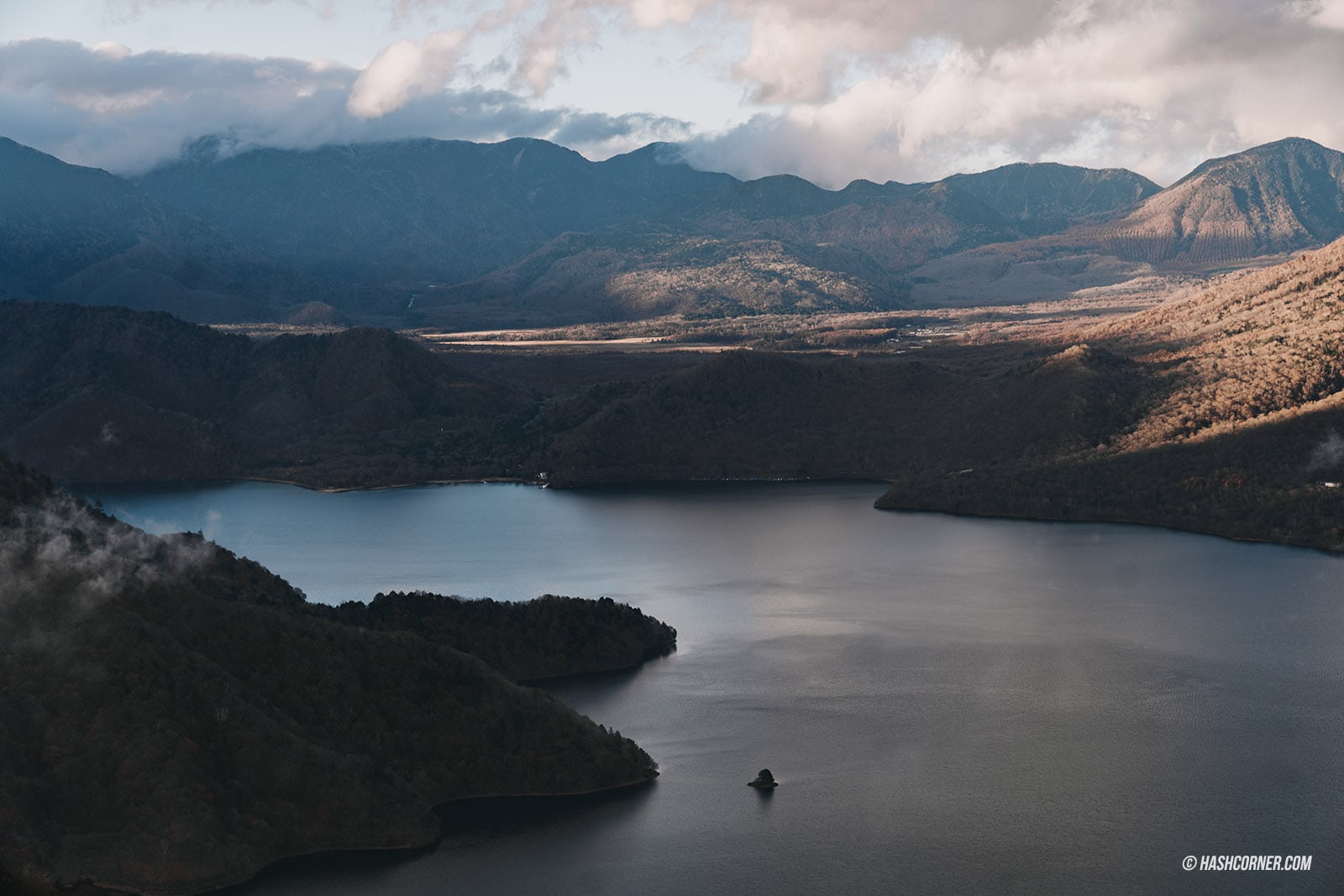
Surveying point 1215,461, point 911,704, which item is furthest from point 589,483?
point 911,704

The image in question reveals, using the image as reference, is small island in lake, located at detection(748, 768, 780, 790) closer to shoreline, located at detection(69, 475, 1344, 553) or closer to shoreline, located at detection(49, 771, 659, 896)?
shoreline, located at detection(49, 771, 659, 896)

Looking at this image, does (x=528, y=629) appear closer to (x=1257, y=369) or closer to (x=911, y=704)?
(x=911, y=704)

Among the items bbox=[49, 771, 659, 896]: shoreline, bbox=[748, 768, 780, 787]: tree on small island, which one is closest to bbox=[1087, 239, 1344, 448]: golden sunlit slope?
bbox=[748, 768, 780, 787]: tree on small island

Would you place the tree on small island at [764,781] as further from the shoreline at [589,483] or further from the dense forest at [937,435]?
the shoreline at [589,483]

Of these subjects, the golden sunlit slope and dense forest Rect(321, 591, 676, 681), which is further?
the golden sunlit slope

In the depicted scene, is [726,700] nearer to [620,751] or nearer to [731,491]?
[620,751]

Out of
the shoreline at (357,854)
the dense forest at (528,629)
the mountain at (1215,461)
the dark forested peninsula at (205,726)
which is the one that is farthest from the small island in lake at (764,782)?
the mountain at (1215,461)

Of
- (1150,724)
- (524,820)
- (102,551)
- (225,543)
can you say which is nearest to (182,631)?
(102,551)
